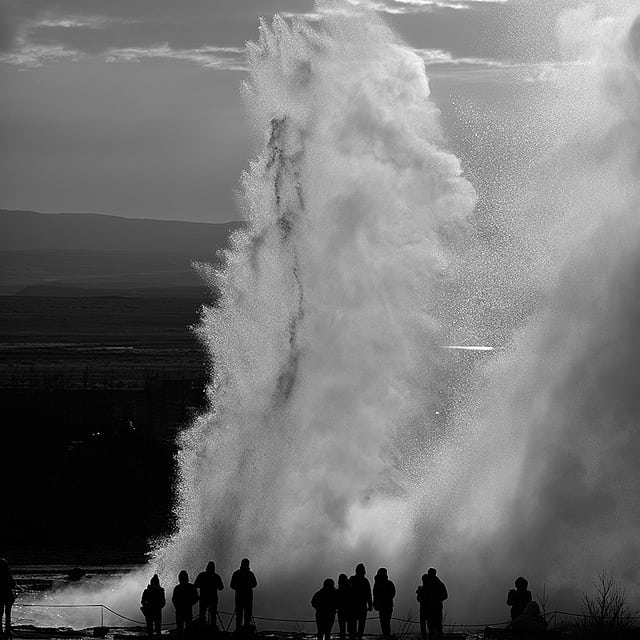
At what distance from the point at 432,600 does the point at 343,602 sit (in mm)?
1377

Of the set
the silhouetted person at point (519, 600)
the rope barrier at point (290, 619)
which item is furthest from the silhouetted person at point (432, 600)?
the rope barrier at point (290, 619)

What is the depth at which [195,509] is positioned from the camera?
30109mm

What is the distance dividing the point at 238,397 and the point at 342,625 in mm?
9913

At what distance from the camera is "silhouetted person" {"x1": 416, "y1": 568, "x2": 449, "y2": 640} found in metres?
21.3

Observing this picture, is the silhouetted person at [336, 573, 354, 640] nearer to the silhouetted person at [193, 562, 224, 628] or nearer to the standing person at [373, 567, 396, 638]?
the standing person at [373, 567, 396, 638]

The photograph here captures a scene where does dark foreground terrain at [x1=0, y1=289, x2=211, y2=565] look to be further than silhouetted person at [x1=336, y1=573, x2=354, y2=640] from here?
Yes

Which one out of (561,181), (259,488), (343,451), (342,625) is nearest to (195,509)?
(259,488)

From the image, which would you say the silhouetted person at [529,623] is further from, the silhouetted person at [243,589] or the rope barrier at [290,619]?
the silhouetted person at [243,589]

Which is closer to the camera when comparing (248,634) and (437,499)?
(248,634)

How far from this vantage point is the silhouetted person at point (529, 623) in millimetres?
21344

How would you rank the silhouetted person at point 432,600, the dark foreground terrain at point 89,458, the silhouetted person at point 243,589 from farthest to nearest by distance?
the dark foreground terrain at point 89,458 → the silhouetted person at point 243,589 → the silhouetted person at point 432,600

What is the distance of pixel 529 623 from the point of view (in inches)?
842

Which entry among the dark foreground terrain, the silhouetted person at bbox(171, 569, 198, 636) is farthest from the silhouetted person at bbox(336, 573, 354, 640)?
the dark foreground terrain

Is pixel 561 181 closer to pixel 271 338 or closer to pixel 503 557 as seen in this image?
pixel 271 338
